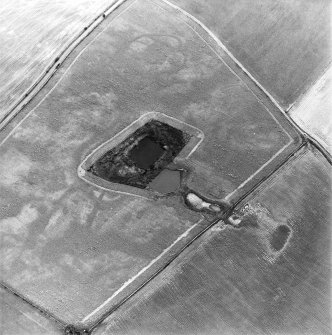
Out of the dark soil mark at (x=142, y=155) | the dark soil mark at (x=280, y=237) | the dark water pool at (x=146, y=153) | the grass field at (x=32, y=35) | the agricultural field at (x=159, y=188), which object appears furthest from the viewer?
the grass field at (x=32, y=35)

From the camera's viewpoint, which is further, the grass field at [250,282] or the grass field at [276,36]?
the grass field at [276,36]

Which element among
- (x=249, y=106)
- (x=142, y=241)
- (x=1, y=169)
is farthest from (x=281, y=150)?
(x=1, y=169)

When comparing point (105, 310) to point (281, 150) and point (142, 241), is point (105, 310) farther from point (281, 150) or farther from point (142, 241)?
point (281, 150)

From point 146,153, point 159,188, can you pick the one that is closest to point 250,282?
point 159,188

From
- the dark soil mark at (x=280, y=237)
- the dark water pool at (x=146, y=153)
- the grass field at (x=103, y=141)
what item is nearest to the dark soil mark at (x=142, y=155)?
the dark water pool at (x=146, y=153)

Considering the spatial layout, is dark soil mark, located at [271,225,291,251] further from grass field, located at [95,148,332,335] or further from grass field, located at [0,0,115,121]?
grass field, located at [0,0,115,121]

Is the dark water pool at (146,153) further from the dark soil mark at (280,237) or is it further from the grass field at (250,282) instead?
the dark soil mark at (280,237)

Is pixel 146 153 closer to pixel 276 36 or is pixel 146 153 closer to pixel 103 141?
pixel 103 141
